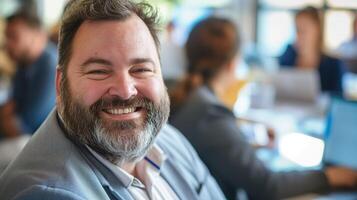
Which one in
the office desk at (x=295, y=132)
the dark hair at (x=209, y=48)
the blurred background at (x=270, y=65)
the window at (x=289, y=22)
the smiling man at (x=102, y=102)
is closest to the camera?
the smiling man at (x=102, y=102)

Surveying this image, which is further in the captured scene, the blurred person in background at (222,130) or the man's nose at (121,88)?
the blurred person in background at (222,130)

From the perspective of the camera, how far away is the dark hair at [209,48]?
1.92 m

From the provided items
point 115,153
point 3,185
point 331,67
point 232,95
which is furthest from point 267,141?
point 3,185

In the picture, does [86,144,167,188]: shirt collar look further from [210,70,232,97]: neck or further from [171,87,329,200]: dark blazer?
[210,70,232,97]: neck

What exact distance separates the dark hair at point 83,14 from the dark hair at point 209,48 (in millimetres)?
749

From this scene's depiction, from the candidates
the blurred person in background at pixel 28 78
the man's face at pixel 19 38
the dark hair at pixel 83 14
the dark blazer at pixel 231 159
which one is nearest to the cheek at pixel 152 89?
the dark hair at pixel 83 14

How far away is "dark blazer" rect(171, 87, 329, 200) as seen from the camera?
171 cm

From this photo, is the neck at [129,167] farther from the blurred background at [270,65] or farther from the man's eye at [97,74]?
the blurred background at [270,65]

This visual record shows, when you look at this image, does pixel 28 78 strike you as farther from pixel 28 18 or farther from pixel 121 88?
pixel 121 88

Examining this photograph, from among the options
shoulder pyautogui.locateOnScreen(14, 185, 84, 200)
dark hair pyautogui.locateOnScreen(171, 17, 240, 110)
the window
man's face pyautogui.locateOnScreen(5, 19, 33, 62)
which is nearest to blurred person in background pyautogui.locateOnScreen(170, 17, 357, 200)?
dark hair pyautogui.locateOnScreen(171, 17, 240, 110)

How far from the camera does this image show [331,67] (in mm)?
3252

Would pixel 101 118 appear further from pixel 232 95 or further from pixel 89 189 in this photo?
pixel 232 95

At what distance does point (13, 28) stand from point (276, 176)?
6.11 ft

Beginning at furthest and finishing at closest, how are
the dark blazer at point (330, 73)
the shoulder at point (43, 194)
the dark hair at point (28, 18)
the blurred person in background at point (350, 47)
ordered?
the blurred person in background at point (350, 47), the dark blazer at point (330, 73), the dark hair at point (28, 18), the shoulder at point (43, 194)
